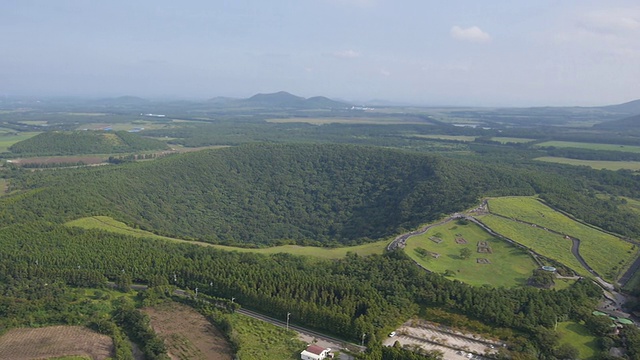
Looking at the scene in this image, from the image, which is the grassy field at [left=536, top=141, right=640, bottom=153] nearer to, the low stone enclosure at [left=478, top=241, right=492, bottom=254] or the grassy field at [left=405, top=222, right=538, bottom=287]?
the grassy field at [left=405, top=222, right=538, bottom=287]

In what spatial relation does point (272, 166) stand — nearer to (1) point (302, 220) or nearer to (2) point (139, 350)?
(1) point (302, 220)

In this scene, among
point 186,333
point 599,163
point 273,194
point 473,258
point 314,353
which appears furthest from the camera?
point 599,163

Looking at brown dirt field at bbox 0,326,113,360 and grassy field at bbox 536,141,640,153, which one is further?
grassy field at bbox 536,141,640,153

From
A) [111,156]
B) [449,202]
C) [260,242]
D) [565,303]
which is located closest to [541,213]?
[449,202]

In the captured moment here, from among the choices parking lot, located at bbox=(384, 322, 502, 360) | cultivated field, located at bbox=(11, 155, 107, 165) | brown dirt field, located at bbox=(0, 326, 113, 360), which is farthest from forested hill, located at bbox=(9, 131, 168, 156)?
parking lot, located at bbox=(384, 322, 502, 360)

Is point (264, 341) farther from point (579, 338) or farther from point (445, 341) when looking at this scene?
point (579, 338)

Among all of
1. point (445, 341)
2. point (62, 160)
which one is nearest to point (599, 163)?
point (445, 341)

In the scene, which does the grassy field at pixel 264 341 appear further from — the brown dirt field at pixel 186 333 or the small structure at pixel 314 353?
the brown dirt field at pixel 186 333
